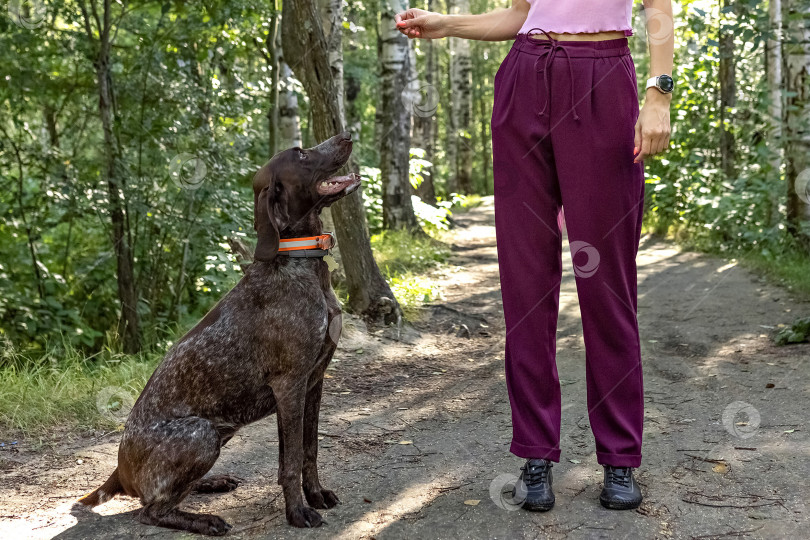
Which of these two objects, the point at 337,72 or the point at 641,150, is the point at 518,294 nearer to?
the point at 641,150

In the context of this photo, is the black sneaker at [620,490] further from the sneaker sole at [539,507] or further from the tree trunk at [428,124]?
the tree trunk at [428,124]

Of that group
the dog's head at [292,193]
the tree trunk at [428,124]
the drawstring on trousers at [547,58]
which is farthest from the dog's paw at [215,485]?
the tree trunk at [428,124]

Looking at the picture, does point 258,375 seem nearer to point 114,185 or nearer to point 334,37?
point 114,185

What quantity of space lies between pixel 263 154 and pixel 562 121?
8.55 metres

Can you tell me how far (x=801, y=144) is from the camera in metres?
9.18

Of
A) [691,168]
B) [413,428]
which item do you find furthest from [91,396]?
[691,168]

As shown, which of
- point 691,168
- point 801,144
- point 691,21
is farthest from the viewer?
point 691,168

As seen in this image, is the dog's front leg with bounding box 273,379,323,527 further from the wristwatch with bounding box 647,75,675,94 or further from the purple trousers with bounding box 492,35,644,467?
the wristwatch with bounding box 647,75,675,94

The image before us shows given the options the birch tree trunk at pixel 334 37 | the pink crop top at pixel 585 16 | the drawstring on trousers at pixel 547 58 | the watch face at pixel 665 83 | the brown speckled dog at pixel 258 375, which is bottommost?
the brown speckled dog at pixel 258 375

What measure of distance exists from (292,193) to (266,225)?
8.2 inches

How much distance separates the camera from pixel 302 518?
310cm

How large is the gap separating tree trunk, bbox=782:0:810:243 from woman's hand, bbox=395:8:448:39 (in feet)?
22.6

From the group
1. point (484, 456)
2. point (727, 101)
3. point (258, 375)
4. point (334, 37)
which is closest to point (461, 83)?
point (727, 101)

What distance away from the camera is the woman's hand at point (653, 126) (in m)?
2.90
